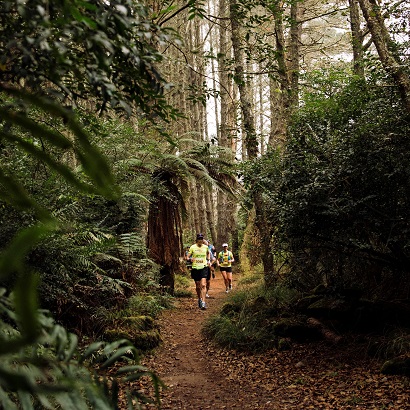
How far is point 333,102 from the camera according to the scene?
7105mm

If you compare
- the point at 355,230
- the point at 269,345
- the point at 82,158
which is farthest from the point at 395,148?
the point at 82,158

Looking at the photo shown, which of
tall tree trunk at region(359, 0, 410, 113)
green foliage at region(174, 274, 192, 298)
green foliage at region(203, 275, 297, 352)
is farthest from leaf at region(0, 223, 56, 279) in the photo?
green foliage at region(174, 274, 192, 298)

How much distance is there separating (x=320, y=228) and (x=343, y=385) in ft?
7.40

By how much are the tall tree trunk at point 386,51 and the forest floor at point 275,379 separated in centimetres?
351

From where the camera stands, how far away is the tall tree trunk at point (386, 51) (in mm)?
5798

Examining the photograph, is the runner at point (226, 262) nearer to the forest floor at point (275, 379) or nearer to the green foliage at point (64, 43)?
the forest floor at point (275, 379)

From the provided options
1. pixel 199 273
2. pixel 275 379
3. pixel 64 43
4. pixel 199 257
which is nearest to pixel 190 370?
pixel 275 379

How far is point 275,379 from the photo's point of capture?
614 cm

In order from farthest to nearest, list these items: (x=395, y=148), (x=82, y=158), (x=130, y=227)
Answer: (x=130, y=227) < (x=395, y=148) < (x=82, y=158)

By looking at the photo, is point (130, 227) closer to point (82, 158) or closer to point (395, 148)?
point (395, 148)

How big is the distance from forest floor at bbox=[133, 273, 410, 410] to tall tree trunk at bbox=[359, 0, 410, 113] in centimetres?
351

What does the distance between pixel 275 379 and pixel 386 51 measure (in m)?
4.89

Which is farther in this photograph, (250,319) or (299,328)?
(250,319)

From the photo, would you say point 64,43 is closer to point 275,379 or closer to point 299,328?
point 275,379
